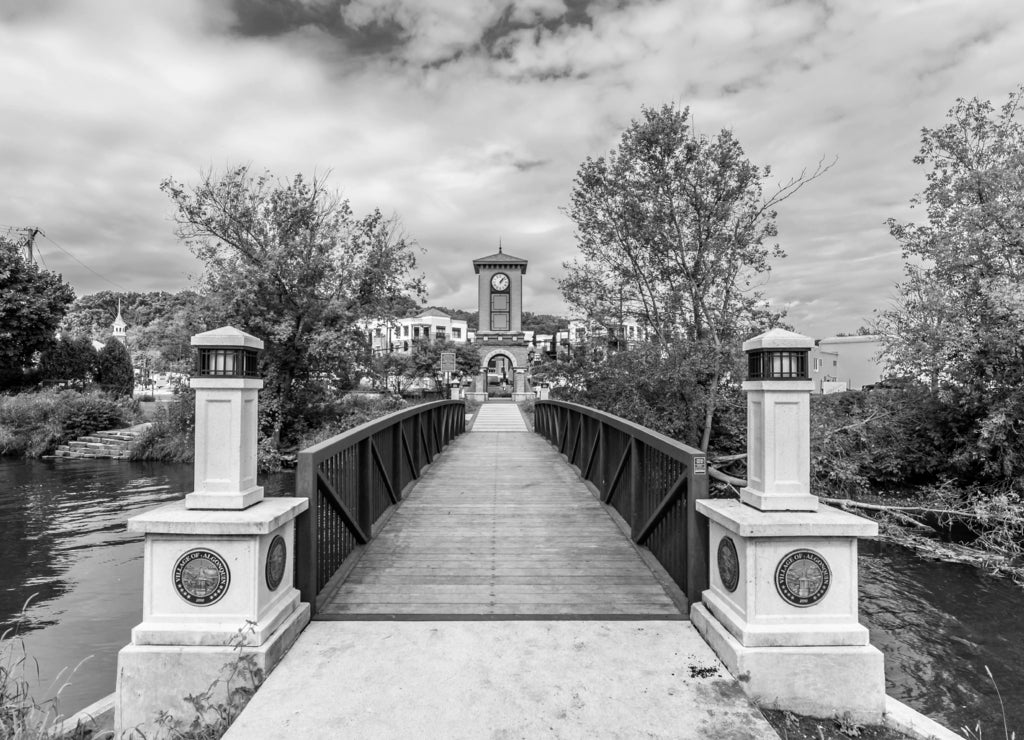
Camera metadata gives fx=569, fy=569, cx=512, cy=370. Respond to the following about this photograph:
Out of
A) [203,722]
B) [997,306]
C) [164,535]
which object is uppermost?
[997,306]

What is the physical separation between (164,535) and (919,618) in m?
6.82

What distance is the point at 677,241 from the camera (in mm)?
14852

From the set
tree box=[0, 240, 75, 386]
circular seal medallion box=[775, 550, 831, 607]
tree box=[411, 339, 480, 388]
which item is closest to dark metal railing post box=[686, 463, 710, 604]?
circular seal medallion box=[775, 550, 831, 607]

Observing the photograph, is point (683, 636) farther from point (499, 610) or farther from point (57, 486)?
point (57, 486)

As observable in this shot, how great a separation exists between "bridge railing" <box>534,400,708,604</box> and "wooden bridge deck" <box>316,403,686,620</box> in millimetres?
151

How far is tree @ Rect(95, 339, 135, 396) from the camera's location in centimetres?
2833

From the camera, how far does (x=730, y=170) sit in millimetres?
14336

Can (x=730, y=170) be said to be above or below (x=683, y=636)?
above

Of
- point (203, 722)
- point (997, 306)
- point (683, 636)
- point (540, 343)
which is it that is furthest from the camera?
point (540, 343)

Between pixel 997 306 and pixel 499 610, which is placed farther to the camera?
pixel 997 306

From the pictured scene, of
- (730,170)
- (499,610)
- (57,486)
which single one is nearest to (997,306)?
(730,170)

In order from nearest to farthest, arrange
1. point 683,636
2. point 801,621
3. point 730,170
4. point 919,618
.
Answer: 1. point 801,621
2. point 683,636
3. point 919,618
4. point 730,170

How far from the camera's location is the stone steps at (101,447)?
18.1 meters

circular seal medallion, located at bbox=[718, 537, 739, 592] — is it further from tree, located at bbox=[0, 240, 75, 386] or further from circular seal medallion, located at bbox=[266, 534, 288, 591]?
tree, located at bbox=[0, 240, 75, 386]
